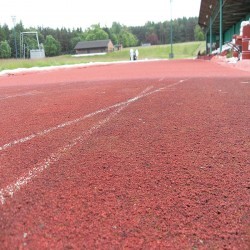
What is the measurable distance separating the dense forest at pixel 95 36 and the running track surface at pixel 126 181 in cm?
9647

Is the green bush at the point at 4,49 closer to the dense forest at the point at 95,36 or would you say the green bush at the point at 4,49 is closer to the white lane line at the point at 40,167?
the dense forest at the point at 95,36

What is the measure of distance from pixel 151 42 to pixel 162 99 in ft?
491

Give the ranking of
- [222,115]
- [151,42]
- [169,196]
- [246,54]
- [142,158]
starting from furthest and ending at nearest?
[151,42]
[246,54]
[222,115]
[142,158]
[169,196]

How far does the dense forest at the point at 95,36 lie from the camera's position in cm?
10044

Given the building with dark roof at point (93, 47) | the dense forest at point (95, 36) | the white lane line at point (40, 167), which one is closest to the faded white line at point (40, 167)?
the white lane line at point (40, 167)

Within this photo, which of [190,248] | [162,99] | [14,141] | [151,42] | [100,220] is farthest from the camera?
[151,42]

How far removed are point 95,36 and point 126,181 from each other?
452 feet

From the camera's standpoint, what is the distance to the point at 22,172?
2.66m

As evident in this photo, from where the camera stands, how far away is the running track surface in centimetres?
178

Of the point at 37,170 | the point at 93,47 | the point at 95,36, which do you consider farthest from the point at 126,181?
the point at 95,36

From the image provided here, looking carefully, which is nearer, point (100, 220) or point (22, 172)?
point (100, 220)

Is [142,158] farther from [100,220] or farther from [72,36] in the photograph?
[72,36]

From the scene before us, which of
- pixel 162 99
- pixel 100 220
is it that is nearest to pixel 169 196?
pixel 100 220

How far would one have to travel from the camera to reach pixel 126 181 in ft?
8.09
